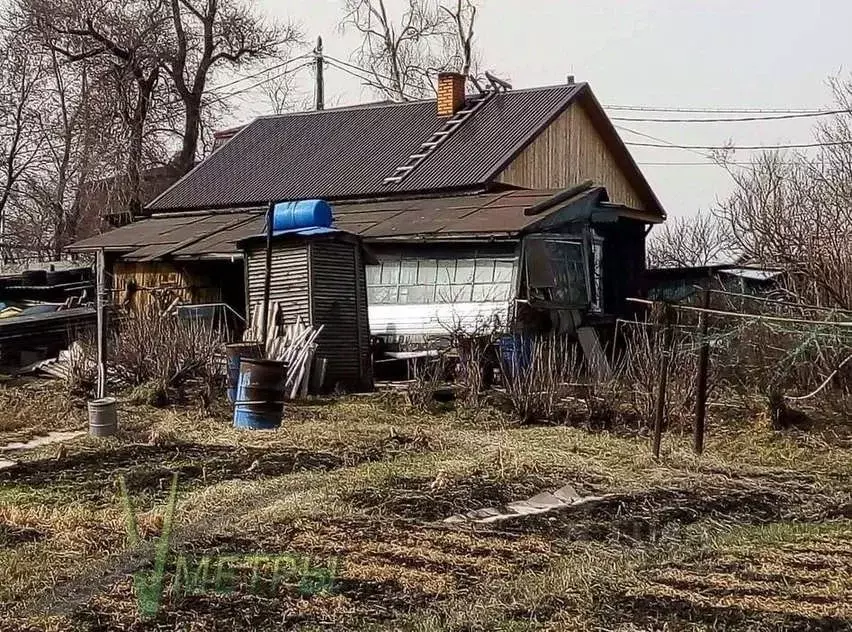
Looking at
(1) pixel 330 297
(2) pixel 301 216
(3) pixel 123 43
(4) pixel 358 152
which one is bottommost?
(1) pixel 330 297

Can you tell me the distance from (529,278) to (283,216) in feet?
11.6

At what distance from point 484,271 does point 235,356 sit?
472 cm

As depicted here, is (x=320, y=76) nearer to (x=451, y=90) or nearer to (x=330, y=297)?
(x=451, y=90)

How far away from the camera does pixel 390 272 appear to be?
1589 centimetres

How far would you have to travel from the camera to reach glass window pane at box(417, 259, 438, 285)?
1555 centimetres

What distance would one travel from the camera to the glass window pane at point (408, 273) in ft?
51.5

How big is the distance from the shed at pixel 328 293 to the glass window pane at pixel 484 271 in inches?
77.9

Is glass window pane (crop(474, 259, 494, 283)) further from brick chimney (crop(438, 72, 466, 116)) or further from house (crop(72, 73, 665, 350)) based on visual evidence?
brick chimney (crop(438, 72, 466, 116))

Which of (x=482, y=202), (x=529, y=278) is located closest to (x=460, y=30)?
(x=482, y=202)

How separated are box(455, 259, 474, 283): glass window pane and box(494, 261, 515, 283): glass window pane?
42cm

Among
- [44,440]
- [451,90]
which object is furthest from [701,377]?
[451,90]

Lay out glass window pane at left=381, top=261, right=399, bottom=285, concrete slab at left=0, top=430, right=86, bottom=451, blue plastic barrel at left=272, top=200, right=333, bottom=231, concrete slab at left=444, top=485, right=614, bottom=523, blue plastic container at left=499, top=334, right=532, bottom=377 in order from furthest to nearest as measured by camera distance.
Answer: glass window pane at left=381, top=261, right=399, bottom=285, blue plastic barrel at left=272, top=200, right=333, bottom=231, blue plastic container at left=499, top=334, right=532, bottom=377, concrete slab at left=0, top=430, right=86, bottom=451, concrete slab at left=444, top=485, right=614, bottom=523

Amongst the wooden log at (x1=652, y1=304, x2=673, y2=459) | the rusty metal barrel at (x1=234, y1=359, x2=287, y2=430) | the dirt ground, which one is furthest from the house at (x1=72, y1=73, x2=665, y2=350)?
the wooden log at (x1=652, y1=304, x2=673, y2=459)

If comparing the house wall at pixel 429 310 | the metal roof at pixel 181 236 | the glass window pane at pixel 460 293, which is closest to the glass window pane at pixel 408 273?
the house wall at pixel 429 310
